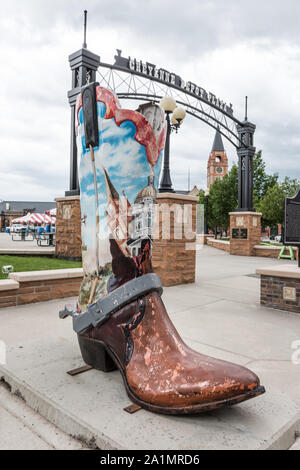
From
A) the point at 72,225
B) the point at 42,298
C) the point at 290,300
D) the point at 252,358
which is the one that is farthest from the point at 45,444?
the point at 72,225

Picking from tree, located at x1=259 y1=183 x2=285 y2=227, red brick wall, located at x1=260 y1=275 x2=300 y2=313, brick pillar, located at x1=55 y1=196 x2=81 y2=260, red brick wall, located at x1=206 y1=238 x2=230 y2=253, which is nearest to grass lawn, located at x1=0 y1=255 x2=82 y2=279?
brick pillar, located at x1=55 y1=196 x2=81 y2=260

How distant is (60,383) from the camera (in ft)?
5.14

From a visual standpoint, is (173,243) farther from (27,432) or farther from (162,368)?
(27,432)

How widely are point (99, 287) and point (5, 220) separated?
67027 mm

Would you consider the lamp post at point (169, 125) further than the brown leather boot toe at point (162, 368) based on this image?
Yes

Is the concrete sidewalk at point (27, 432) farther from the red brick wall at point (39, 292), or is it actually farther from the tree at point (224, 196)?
the tree at point (224, 196)

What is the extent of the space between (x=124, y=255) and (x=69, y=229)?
5639 mm

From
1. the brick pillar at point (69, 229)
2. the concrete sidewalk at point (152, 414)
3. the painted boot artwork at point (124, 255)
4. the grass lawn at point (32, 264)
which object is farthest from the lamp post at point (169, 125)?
the painted boot artwork at point (124, 255)

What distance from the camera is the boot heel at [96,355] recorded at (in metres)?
1.64

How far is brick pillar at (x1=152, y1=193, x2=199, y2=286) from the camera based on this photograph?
518 centimetres

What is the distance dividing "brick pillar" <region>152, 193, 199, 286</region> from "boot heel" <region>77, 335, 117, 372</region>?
11.1 ft

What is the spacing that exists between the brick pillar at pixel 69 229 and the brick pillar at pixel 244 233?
6815mm

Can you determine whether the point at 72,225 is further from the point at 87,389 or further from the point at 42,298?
the point at 87,389

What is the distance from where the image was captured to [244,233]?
Answer: 11.8 metres
